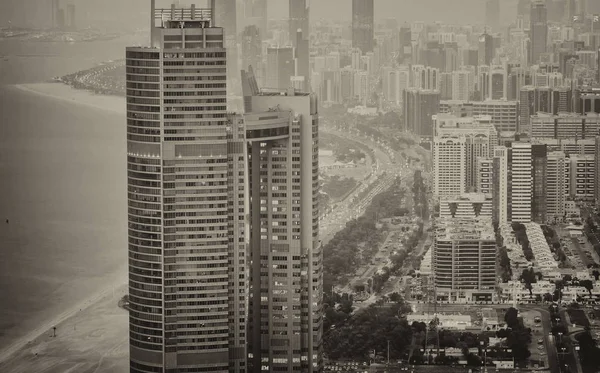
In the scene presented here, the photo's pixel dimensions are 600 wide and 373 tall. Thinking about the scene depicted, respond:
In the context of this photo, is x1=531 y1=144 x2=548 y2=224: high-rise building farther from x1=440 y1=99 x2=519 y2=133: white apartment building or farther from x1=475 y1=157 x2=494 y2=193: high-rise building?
x1=440 y1=99 x2=519 y2=133: white apartment building

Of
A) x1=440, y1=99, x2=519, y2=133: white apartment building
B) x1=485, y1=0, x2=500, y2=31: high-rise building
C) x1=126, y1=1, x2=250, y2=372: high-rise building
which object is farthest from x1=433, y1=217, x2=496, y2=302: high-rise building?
x1=485, y1=0, x2=500, y2=31: high-rise building

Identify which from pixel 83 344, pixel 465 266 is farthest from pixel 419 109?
pixel 83 344

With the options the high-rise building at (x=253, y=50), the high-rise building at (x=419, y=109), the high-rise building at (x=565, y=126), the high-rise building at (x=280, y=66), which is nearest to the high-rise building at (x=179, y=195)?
the high-rise building at (x=253, y=50)

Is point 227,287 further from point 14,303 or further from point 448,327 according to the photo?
point 448,327

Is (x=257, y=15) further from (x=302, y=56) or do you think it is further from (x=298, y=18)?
(x=302, y=56)

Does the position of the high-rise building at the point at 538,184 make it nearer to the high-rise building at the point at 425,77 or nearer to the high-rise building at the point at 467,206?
the high-rise building at the point at 467,206
